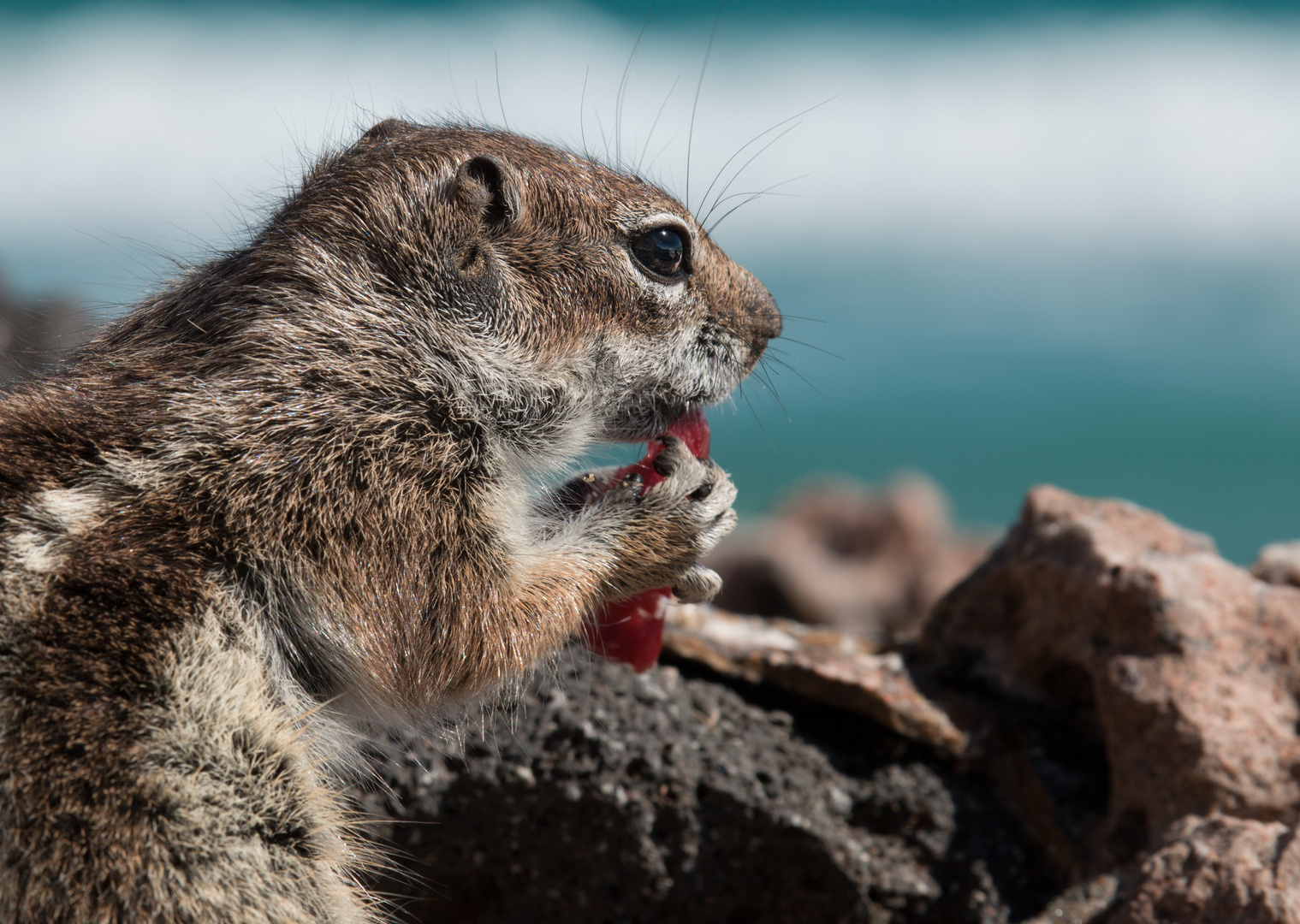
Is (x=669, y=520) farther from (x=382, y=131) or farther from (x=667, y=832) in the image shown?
(x=382, y=131)

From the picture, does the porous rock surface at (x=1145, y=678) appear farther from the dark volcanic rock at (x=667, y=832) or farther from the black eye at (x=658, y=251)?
the black eye at (x=658, y=251)

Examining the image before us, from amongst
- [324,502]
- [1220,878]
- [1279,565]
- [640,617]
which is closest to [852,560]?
[1279,565]

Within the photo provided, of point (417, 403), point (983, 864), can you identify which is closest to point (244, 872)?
point (417, 403)

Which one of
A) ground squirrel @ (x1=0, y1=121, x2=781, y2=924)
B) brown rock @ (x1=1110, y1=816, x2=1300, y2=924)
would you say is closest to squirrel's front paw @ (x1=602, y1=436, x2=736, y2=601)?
ground squirrel @ (x1=0, y1=121, x2=781, y2=924)

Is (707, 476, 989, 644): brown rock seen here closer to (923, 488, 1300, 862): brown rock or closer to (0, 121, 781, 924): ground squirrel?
(923, 488, 1300, 862): brown rock

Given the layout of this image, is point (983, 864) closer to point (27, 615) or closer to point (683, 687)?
point (683, 687)

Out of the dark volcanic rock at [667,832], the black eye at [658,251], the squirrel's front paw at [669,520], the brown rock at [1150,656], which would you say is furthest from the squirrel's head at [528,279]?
the brown rock at [1150,656]

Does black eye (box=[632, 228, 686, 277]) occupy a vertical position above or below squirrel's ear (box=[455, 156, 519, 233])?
above
